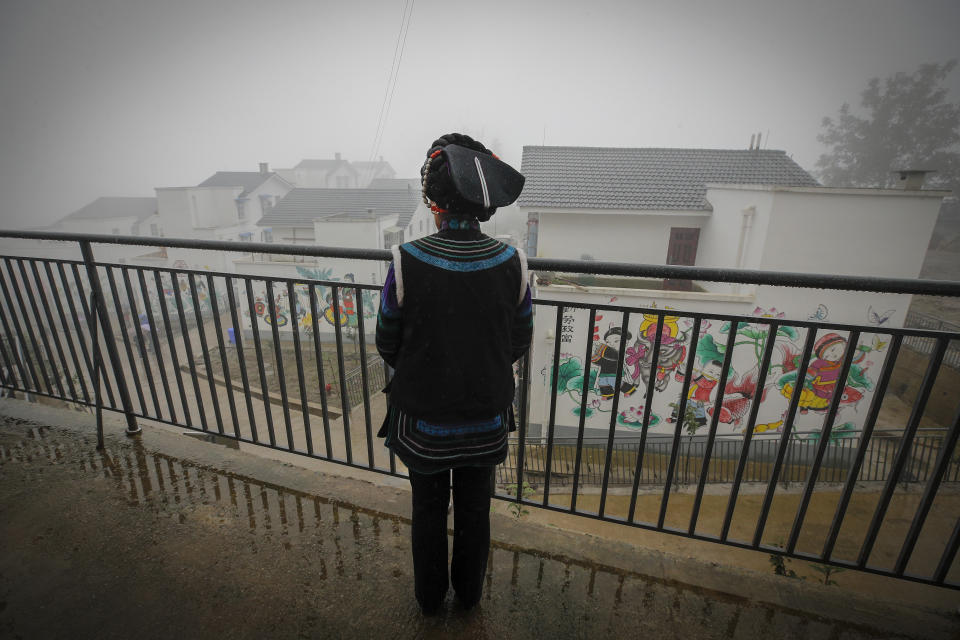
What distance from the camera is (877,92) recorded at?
83.4 ft

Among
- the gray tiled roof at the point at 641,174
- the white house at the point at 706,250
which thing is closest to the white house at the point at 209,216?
the gray tiled roof at the point at 641,174

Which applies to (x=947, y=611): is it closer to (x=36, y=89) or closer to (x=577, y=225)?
(x=577, y=225)

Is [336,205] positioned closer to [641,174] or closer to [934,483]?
[641,174]

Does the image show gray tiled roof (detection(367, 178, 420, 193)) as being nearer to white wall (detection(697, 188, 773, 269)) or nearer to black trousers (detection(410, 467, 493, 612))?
white wall (detection(697, 188, 773, 269))

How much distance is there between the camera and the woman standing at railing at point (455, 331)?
39.5 inches

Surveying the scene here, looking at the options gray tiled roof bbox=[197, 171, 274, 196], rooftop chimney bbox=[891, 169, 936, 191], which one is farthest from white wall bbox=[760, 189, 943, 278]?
gray tiled roof bbox=[197, 171, 274, 196]

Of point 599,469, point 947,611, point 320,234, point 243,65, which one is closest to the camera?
point 947,611

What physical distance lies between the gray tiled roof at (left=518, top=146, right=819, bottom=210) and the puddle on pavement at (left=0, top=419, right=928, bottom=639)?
11.2 metres

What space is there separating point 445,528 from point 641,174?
15256mm

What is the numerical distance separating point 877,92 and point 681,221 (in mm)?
24505

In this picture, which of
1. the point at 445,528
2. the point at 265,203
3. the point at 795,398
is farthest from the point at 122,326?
the point at 265,203

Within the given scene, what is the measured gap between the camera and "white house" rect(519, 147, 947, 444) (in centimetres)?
710

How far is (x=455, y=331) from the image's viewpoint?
1.03 metres

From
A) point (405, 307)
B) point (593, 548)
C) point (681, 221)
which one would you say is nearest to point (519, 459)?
point (593, 548)
